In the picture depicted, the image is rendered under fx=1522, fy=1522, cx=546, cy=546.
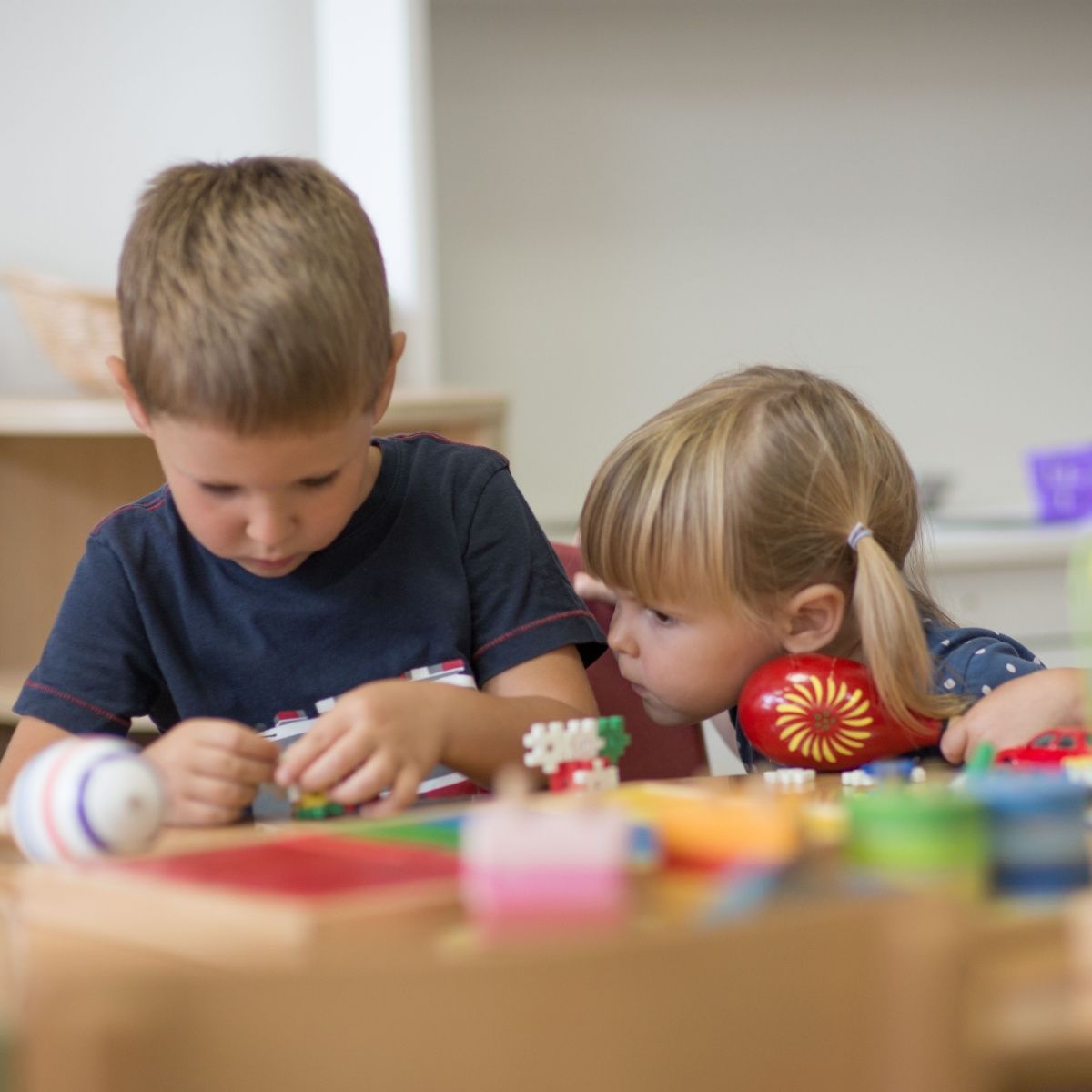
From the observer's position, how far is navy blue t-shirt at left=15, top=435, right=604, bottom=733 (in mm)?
1058

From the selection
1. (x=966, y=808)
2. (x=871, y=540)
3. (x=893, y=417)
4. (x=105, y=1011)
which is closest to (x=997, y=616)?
(x=893, y=417)

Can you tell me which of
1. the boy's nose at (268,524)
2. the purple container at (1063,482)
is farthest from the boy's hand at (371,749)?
the purple container at (1063,482)

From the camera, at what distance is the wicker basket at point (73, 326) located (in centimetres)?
207

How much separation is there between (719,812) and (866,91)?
99.8 inches

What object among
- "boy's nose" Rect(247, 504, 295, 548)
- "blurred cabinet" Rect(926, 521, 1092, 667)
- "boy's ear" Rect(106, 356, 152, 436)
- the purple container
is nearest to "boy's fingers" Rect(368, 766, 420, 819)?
"boy's nose" Rect(247, 504, 295, 548)

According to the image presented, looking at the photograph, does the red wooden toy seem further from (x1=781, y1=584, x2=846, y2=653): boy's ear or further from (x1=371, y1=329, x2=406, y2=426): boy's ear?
(x1=371, y1=329, x2=406, y2=426): boy's ear

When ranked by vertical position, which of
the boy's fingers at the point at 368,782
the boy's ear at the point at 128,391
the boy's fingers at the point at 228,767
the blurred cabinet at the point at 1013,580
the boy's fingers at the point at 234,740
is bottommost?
the blurred cabinet at the point at 1013,580

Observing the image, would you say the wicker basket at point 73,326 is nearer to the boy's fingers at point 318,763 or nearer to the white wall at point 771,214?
the white wall at point 771,214

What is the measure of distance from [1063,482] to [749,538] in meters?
1.55

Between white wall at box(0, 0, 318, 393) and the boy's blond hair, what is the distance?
1563mm

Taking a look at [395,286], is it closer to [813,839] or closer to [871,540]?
[871,540]

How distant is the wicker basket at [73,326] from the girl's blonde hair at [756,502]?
110 cm

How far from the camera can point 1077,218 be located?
3010mm

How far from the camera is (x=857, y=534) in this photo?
1.15 metres
